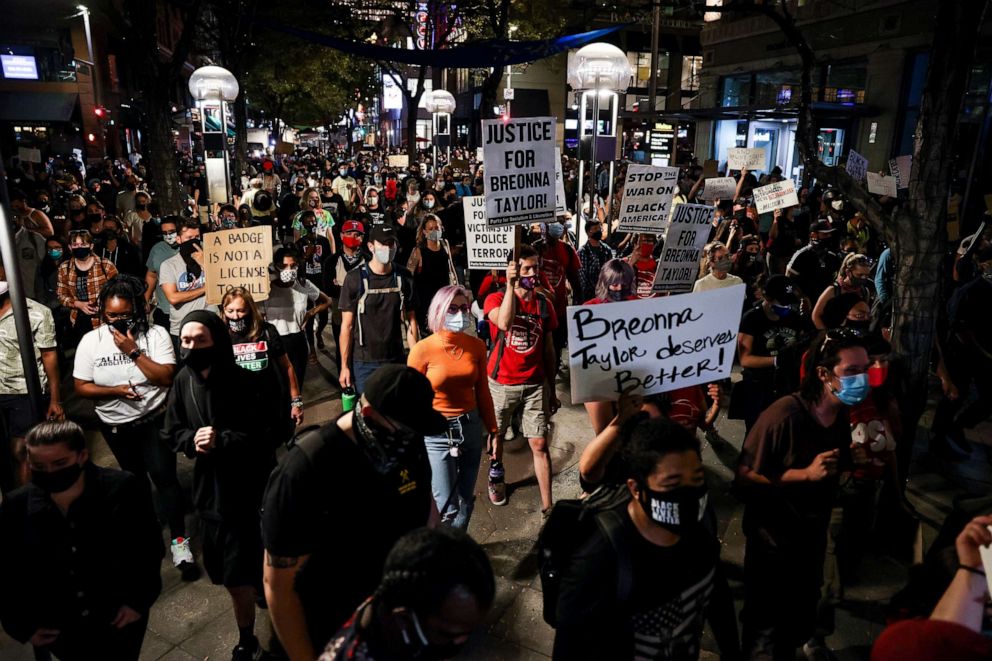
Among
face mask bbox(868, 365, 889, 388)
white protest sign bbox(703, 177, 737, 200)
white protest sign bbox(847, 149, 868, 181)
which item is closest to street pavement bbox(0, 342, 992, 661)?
face mask bbox(868, 365, 889, 388)

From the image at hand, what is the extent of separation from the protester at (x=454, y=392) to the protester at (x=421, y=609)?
247 cm

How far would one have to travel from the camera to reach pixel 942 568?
2.30 metres

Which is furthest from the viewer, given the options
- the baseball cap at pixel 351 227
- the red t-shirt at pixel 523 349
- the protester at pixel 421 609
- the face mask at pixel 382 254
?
the baseball cap at pixel 351 227

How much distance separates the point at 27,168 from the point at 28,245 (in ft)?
57.5

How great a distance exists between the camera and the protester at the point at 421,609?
5.75 feet

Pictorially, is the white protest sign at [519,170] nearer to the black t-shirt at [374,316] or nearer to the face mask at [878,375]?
the black t-shirt at [374,316]

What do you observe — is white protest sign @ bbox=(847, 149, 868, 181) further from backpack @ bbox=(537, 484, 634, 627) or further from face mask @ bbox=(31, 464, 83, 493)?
face mask @ bbox=(31, 464, 83, 493)

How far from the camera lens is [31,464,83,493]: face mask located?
9.18ft

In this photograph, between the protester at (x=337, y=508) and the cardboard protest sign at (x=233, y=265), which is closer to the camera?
the protester at (x=337, y=508)

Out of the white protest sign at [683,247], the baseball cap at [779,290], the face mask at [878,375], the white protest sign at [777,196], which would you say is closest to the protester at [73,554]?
the face mask at [878,375]

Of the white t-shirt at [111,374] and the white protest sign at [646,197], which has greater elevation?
the white protest sign at [646,197]

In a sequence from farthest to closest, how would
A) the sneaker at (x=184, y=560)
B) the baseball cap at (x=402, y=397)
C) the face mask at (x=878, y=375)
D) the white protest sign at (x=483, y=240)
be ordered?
the white protest sign at (x=483, y=240) → the sneaker at (x=184, y=560) → the face mask at (x=878, y=375) → the baseball cap at (x=402, y=397)

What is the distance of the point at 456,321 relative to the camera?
→ 14.8 feet

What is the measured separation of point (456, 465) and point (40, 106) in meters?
40.0
